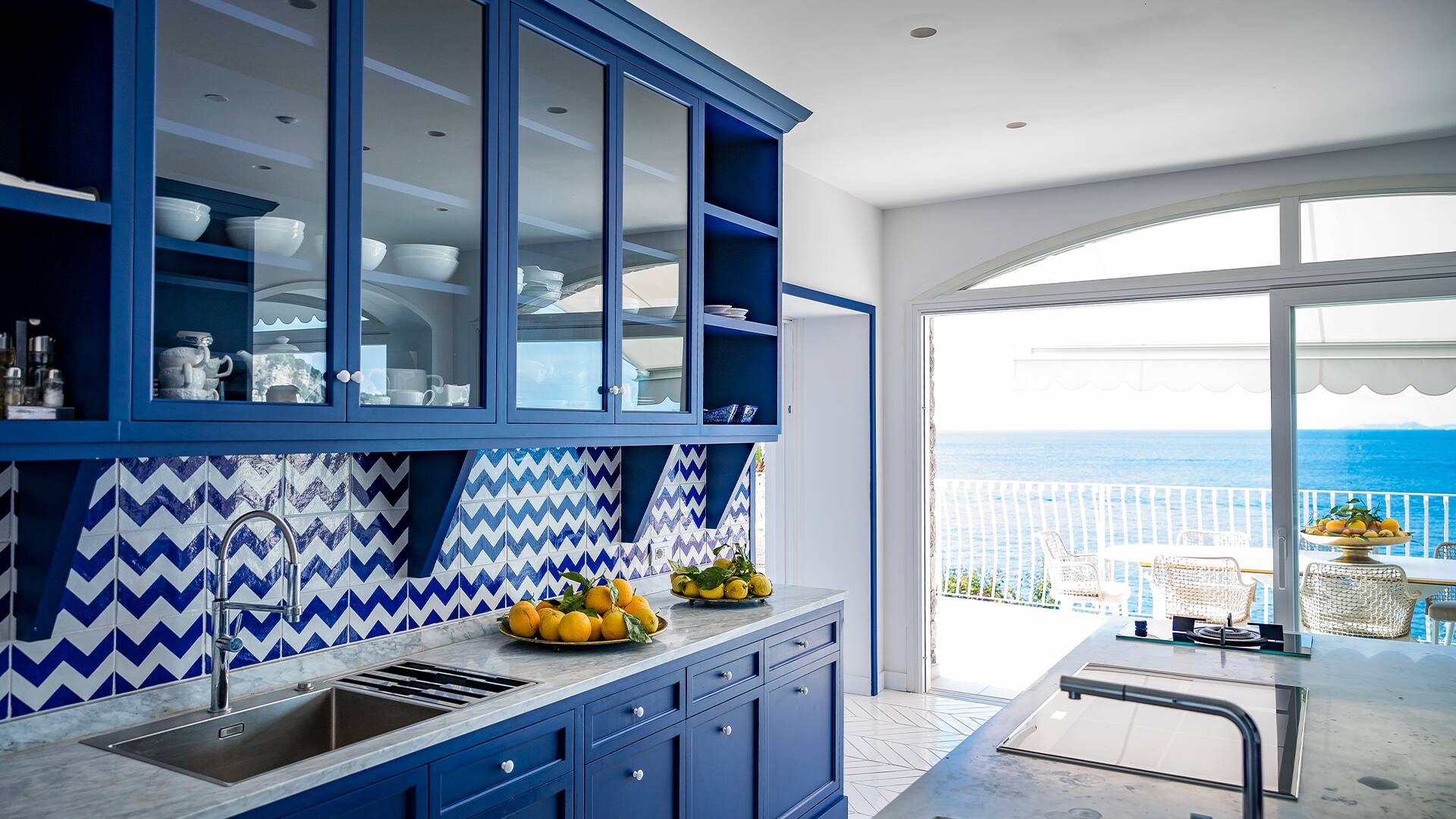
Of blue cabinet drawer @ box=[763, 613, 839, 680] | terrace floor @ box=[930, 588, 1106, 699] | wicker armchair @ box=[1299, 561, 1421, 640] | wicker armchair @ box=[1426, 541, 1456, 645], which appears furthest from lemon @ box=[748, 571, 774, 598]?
wicker armchair @ box=[1426, 541, 1456, 645]

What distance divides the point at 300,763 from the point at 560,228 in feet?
4.58

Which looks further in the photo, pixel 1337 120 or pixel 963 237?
pixel 963 237

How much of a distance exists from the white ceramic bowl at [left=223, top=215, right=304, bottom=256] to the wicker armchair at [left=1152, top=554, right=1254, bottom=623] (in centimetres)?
507

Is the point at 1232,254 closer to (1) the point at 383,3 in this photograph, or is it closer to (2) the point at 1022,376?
(1) the point at 383,3

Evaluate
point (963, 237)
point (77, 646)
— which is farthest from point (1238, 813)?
point (963, 237)

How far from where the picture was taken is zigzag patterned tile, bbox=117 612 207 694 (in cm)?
196

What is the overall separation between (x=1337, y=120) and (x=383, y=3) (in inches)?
146

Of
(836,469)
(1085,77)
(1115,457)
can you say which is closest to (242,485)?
(1085,77)

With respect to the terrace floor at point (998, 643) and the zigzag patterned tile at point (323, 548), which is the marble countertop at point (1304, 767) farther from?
the terrace floor at point (998, 643)

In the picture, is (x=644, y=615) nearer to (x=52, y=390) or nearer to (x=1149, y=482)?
(x=52, y=390)

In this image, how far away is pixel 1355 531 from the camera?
427cm

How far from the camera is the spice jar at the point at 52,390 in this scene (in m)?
1.57

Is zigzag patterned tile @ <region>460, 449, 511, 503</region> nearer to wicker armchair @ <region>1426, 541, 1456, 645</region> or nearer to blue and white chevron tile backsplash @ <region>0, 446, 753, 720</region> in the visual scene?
blue and white chevron tile backsplash @ <region>0, 446, 753, 720</region>

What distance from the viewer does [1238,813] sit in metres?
1.42
